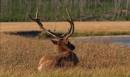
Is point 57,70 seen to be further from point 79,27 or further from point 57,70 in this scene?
point 79,27

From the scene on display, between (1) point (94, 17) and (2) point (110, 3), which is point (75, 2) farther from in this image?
(1) point (94, 17)

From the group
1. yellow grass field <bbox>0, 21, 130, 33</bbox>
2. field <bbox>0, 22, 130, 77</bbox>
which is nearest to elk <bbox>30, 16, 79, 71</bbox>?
field <bbox>0, 22, 130, 77</bbox>

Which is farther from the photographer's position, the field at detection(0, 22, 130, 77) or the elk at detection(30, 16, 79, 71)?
the elk at detection(30, 16, 79, 71)

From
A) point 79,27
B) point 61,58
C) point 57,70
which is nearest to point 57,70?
point 57,70

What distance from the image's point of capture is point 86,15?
10456 centimetres

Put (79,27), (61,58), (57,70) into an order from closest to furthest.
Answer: (57,70) < (61,58) < (79,27)

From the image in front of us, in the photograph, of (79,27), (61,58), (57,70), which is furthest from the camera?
(79,27)

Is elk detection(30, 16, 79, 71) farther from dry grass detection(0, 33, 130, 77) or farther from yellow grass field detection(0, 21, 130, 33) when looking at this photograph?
yellow grass field detection(0, 21, 130, 33)

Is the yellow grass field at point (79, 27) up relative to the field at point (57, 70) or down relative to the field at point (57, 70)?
down

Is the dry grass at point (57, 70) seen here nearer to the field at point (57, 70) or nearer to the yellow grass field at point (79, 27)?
the field at point (57, 70)

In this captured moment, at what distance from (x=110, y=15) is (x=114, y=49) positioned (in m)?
83.0

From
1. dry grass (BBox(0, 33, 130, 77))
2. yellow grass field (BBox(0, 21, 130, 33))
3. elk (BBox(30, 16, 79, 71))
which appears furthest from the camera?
yellow grass field (BBox(0, 21, 130, 33))

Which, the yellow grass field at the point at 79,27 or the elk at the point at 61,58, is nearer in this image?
the elk at the point at 61,58

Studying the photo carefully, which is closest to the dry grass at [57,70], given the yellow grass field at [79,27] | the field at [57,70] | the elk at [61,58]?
the field at [57,70]
